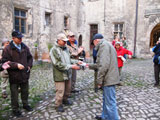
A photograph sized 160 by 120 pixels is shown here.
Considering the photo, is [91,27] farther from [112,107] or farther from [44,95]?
[112,107]

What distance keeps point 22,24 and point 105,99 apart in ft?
30.1

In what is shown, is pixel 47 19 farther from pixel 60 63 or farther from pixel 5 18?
pixel 60 63

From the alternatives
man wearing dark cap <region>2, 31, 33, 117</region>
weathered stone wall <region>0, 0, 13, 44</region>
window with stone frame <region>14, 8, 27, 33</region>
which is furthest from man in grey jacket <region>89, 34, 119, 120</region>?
window with stone frame <region>14, 8, 27, 33</region>

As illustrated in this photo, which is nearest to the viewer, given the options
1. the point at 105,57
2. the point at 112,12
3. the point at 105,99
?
the point at 105,57

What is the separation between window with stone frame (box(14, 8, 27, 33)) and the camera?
9945mm

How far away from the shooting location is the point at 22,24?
414 inches

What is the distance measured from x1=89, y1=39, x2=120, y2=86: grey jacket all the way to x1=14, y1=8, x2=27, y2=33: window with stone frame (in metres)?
8.55

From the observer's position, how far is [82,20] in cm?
1727

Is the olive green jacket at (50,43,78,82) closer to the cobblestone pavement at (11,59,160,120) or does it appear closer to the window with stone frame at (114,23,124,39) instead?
the cobblestone pavement at (11,59,160,120)

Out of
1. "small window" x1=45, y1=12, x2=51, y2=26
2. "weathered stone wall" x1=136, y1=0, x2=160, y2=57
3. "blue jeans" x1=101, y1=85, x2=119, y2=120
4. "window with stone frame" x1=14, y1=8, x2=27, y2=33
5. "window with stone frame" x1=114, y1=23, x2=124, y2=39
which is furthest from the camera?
"window with stone frame" x1=114, y1=23, x2=124, y2=39

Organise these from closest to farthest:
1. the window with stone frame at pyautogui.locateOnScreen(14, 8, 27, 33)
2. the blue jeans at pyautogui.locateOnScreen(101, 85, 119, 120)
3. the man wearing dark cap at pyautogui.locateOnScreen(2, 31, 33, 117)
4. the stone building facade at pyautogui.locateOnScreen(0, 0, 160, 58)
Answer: the blue jeans at pyautogui.locateOnScreen(101, 85, 119, 120)
the man wearing dark cap at pyautogui.locateOnScreen(2, 31, 33, 117)
the window with stone frame at pyautogui.locateOnScreen(14, 8, 27, 33)
the stone building facade at pyautogui.locateOnScreen(0, 0, 160, 58)

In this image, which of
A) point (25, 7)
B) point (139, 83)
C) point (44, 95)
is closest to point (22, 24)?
point (25, 7)

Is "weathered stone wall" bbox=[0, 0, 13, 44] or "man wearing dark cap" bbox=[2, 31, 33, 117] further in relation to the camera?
"weathered stone wall" bbox=[0, 0, 13, 44]

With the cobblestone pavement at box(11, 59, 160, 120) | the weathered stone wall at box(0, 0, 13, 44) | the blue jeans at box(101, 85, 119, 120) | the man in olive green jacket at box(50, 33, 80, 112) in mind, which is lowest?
the cobblestone pavement at box(11, 59, 160, 120)
